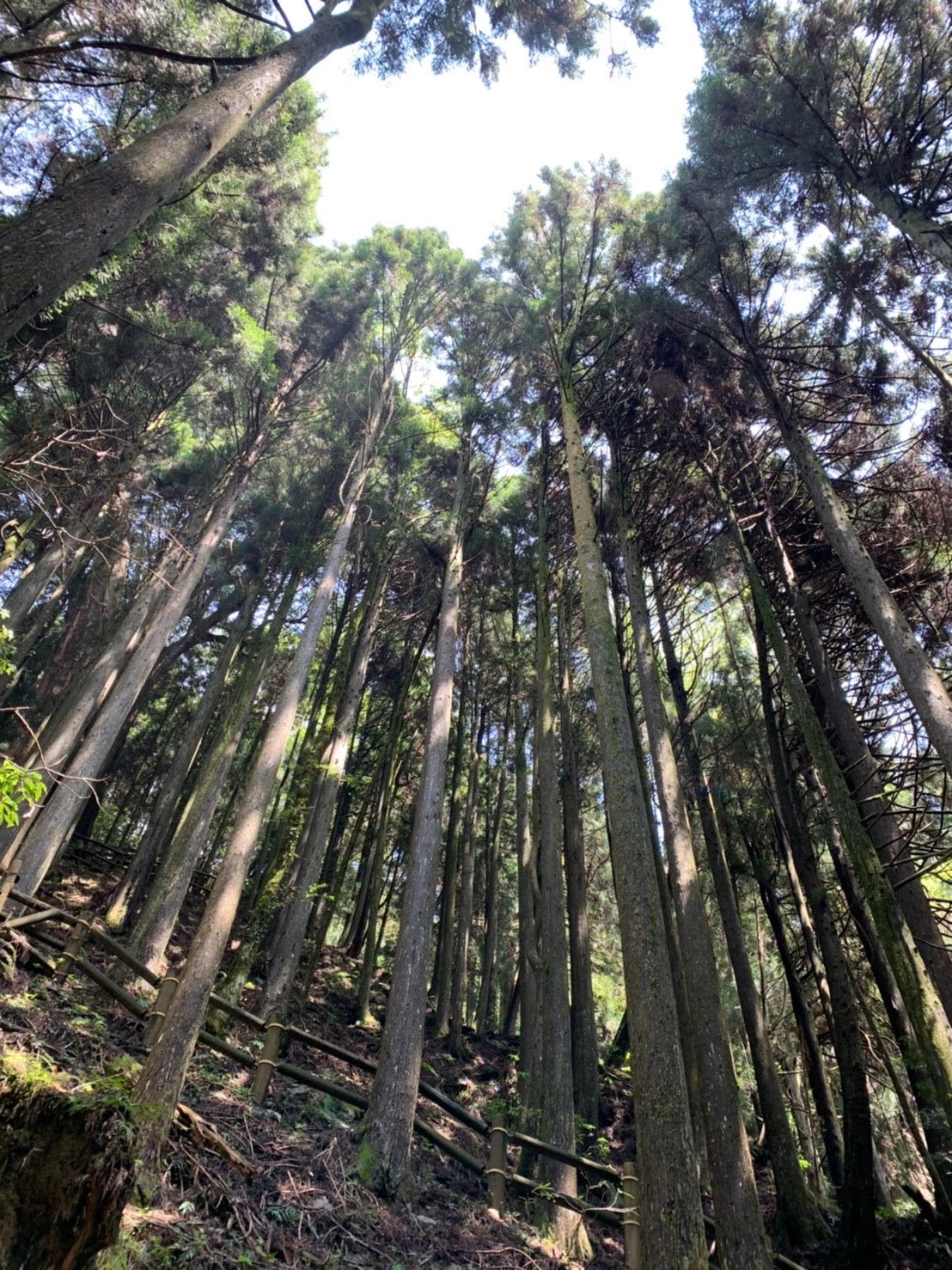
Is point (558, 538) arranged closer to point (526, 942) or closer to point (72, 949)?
point (526, 942)

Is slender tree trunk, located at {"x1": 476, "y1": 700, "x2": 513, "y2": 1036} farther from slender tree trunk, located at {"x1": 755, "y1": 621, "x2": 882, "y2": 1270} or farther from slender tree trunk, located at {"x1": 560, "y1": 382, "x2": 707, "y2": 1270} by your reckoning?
slender tree trunk, located at {"x1": 560, "y1": 382, "x2": 707, "y2": 1270}

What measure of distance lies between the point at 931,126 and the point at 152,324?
453 inches

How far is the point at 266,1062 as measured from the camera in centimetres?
573

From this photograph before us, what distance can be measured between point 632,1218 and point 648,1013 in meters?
1.89

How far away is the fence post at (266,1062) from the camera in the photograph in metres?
5.60

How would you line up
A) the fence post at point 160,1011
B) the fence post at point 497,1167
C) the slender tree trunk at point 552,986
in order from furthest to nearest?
1. the slender tree trunk at point 552,986
2. the fence post at point 497,1167
3. the fence post at point 160,1011

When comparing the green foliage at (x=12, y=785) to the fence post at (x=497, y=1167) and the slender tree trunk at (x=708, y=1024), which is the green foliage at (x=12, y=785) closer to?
the fence post at (x=497, y=1167)

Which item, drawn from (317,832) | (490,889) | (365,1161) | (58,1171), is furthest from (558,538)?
(58,1171)

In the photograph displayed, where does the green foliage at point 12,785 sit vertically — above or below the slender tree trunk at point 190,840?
below

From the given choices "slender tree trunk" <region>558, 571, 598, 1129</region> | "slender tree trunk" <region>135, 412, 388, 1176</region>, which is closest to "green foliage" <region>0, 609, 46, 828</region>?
"slender tree trunk" <region>135, 412, 388, 1176</region>

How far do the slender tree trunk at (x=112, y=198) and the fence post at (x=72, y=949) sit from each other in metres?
5.92

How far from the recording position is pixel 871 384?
30.6 feet

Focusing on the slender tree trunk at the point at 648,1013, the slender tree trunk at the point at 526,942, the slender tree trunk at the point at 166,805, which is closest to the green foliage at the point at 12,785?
the slender tree trunk at the point at 648,1013

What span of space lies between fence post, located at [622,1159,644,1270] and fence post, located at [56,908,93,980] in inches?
208
